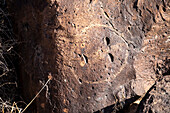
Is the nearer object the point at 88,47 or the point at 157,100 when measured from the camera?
the point at 157,100

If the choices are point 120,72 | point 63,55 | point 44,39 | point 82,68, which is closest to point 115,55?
point 120,72

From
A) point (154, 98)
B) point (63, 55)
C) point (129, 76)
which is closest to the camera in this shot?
point (154, 98)

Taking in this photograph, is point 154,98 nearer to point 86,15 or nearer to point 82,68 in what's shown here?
point 82,68

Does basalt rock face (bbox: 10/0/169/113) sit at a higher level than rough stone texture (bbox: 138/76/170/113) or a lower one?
higher

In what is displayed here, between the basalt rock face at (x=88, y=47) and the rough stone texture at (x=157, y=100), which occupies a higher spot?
the basalt rock face at (x=88, y=47)

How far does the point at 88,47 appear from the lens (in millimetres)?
1610

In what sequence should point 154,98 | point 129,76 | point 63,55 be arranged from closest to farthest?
point 154,98 → point 63,55 → point 129,76

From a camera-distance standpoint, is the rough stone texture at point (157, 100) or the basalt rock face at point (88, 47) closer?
the rough stone texture at point (157, 100)

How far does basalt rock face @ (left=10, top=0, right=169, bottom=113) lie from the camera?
160 centimetres

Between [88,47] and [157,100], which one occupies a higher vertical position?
[88,47]

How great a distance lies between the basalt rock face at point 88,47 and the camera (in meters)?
1.60

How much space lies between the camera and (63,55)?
5.29 feet

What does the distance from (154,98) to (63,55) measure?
69 cm

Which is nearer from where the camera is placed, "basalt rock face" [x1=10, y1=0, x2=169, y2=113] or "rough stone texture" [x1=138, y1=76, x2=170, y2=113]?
"rough stone texture" [x1=138, y1=76, x2=170, y2=113]
